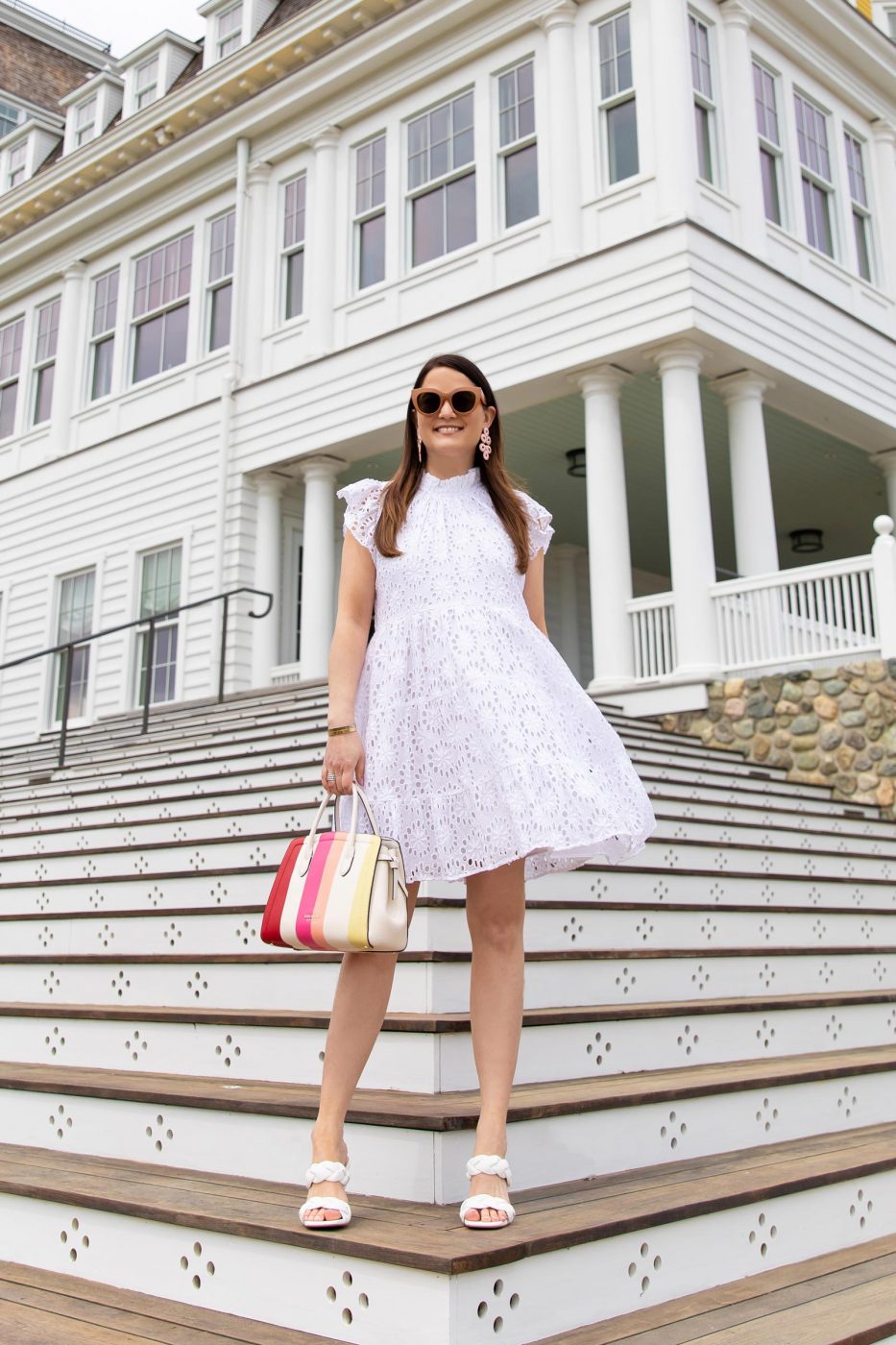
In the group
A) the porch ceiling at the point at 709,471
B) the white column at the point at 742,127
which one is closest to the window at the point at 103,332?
the porch ceiling at the point at 709,471

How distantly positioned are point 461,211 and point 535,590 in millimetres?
9662

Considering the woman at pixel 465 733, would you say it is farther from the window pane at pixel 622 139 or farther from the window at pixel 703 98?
the window at pixel 703 98

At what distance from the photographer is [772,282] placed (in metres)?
10.5

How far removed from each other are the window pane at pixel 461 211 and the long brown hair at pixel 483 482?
9227mm

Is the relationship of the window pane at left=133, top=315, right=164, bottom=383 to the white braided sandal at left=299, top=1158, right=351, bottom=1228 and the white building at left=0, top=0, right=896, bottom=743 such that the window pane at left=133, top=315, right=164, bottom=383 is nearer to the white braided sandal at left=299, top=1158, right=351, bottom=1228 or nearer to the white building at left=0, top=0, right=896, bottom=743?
the white building at left=0, top=0, right=896, bottom=743

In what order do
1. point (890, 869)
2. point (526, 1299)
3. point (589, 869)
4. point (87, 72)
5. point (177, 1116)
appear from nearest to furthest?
point (526, 1299), point (177, 1116), point (589, 869), point (890, 869), point (87, 72)

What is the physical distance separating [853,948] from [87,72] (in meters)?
25.0

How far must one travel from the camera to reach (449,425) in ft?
8.99

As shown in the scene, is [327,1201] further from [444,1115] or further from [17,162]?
[17,162]

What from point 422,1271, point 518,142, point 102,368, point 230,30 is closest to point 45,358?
point 102,368

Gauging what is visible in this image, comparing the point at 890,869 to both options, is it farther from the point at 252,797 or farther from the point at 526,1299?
the point at 526,1299

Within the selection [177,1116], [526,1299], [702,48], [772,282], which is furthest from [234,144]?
[526,1299]

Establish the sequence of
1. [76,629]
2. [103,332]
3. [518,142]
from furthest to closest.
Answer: [103,332], [76,629], [518,142]

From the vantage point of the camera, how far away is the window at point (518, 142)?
11031 millimetres
